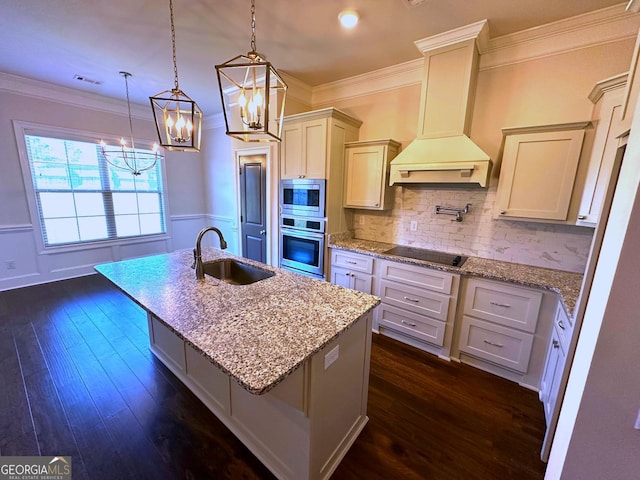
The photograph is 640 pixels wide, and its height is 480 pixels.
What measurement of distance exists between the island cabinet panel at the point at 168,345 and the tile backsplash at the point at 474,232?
92.0 inches

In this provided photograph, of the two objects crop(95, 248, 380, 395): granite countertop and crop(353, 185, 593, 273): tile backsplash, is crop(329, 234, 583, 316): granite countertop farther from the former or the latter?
crop(95, 248, 380, 395): granite countertop

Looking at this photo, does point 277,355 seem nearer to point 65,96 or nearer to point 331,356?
point 331,356

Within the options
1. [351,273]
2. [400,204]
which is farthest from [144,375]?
[400,204]

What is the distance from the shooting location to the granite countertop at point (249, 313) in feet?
3.17

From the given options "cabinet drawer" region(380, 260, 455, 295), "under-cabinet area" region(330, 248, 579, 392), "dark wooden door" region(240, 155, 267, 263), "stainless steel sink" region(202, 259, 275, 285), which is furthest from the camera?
"dark wooden door" region(240, 155, 267, 263)

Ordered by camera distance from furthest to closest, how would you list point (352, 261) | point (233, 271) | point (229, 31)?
point (352, 261) → point (233, 271) → point (229, 31)

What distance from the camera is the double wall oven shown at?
2.97 m

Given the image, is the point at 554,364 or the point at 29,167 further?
the point at 29,167

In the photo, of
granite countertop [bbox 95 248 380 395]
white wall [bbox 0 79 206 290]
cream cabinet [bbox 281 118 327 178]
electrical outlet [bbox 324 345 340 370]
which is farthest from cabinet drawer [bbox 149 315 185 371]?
white wall [bbox 0 79 206 290]

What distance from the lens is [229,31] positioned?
2225 mm

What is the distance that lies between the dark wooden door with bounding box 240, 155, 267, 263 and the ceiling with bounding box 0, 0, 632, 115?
3.78ft

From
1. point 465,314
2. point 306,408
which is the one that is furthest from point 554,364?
point 306,408

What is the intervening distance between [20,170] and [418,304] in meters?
5.48

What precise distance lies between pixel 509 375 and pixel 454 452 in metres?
1.02
